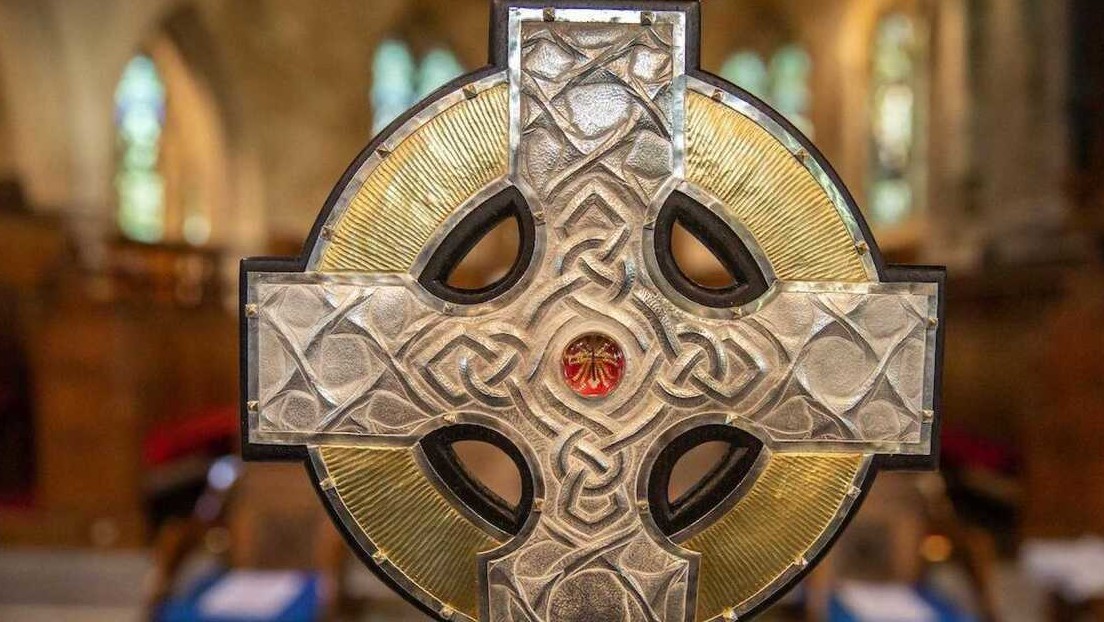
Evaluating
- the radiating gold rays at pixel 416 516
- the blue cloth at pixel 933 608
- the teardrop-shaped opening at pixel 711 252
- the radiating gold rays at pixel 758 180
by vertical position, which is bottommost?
the blue cloth at pixel 933 608

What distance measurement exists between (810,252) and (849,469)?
253mm

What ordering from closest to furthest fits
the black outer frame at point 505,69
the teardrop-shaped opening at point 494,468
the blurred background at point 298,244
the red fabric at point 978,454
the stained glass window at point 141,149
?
the black outer frame at point 505,69
the teardrop-shaped opening at point 494,468
the blurred background at point 298,244
the red fabric at point 978,454
the stained glass window at point 141,149

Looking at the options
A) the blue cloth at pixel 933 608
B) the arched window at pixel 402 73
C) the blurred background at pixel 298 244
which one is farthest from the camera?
the arched window at pixel 402 73

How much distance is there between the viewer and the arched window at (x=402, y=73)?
29.3ft

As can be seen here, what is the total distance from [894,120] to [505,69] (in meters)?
7.27

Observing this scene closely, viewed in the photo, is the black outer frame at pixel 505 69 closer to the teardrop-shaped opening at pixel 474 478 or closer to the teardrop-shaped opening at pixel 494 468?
the teardrop-shaped opening at pixel 474 478

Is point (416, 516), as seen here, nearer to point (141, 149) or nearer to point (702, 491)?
point (702, 491)

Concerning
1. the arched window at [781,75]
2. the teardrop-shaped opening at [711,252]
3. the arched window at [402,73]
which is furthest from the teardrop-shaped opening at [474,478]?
the arched window at [402,73]

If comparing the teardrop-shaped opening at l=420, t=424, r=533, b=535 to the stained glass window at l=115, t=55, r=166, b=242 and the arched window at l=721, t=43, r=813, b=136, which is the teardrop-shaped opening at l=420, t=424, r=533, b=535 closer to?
the arched window at l=721, t=43, r=813, b=136

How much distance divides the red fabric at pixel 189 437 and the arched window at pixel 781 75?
17.9 feet

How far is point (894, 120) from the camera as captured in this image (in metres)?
7.47

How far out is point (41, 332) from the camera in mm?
4168

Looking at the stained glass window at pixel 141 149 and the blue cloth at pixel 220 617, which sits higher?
the stained glass window at pixel 141 149

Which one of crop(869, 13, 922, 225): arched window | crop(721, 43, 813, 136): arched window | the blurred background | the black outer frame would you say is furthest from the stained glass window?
the black outer frame
